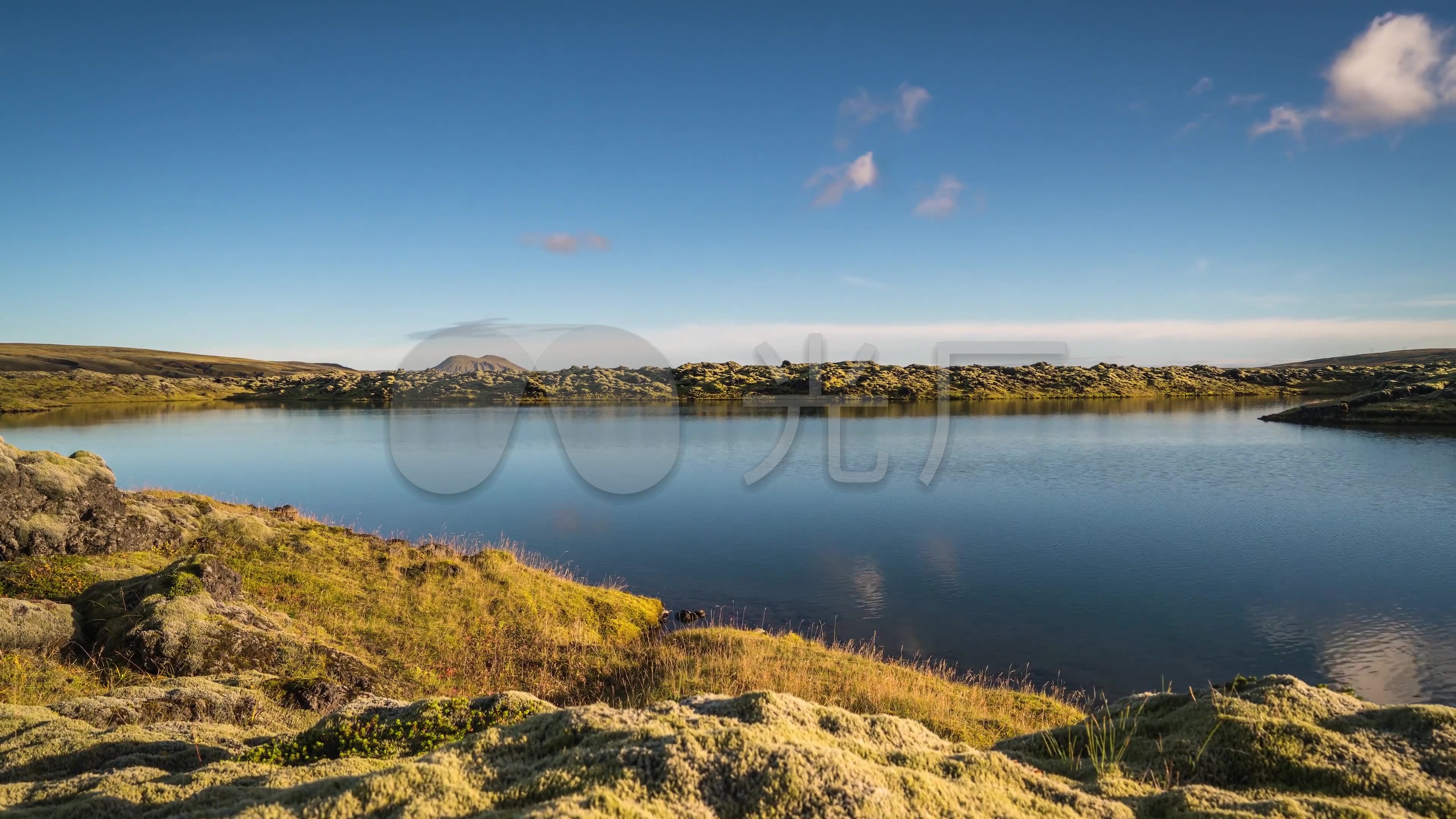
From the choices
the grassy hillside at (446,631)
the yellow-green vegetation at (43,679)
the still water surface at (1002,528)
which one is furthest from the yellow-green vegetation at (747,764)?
the still water surface at (1002,528)

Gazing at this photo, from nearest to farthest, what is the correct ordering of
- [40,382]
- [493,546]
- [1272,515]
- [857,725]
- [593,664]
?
[857,725] < [593,664] < [493,546] < [1272,515] < [40,382]

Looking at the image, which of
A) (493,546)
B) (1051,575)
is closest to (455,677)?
(493,546)

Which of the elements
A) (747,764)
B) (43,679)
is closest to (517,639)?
(43,679)

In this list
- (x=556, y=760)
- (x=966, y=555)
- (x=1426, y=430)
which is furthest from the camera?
(x=1426, y=430)

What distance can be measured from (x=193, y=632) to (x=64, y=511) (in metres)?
7.51

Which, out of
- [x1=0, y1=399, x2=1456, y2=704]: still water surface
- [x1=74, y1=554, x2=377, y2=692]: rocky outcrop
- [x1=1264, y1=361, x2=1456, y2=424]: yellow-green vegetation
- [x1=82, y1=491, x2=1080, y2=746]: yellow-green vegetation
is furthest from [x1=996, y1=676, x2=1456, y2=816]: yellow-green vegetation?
[x1=1264, y1=361, x2=1456, y2=424]: yellow-green vegetation

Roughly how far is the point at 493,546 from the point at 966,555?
22.2 metres

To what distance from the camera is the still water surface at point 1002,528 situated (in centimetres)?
2291

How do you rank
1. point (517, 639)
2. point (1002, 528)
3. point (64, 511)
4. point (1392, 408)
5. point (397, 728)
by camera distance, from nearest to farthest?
point (397, 728), point (64, 511), point (517, 639), point (1002, 528), point (1392, 408)

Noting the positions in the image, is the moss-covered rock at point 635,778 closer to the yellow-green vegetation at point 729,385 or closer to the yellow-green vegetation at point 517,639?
the yellow-green vegetation at point 517,639

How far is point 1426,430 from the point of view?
85750 mm

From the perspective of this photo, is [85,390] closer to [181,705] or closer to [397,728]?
[181,705]

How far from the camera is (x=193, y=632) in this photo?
12695 mm

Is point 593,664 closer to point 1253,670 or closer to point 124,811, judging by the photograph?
point 124,811
